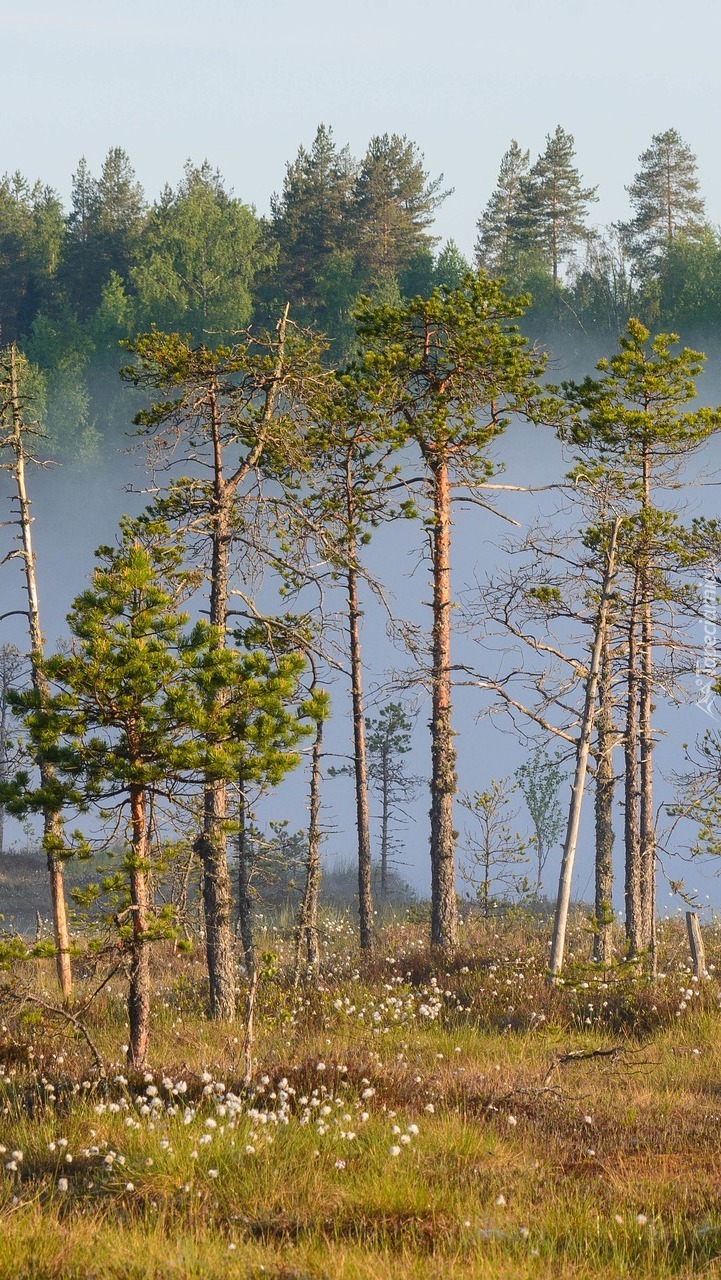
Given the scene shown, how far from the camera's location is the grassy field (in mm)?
6312

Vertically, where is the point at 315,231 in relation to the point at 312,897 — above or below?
above

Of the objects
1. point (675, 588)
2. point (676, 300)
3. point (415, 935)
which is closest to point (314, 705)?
point (675, 588)

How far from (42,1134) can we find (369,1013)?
7.10 metres

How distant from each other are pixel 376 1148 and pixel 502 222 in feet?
232

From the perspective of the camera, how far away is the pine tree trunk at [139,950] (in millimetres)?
10836

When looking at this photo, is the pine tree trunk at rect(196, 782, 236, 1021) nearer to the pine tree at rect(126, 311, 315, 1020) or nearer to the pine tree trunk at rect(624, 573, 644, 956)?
the pine tree at rect(126, 311, 315, 1020)

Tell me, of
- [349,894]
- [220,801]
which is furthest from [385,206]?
[220,801]

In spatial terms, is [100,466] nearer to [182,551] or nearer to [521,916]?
[521,916]

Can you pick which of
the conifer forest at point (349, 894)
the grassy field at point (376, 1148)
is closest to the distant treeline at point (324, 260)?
the conifer forest at point (349, 894)

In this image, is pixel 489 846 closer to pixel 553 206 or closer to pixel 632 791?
pixel 632 791

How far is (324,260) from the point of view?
218ft

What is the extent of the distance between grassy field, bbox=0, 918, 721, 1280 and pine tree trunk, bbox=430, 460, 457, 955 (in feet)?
14.0

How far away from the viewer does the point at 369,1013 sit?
15195 millimetres

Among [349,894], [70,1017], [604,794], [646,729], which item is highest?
[646,729]
